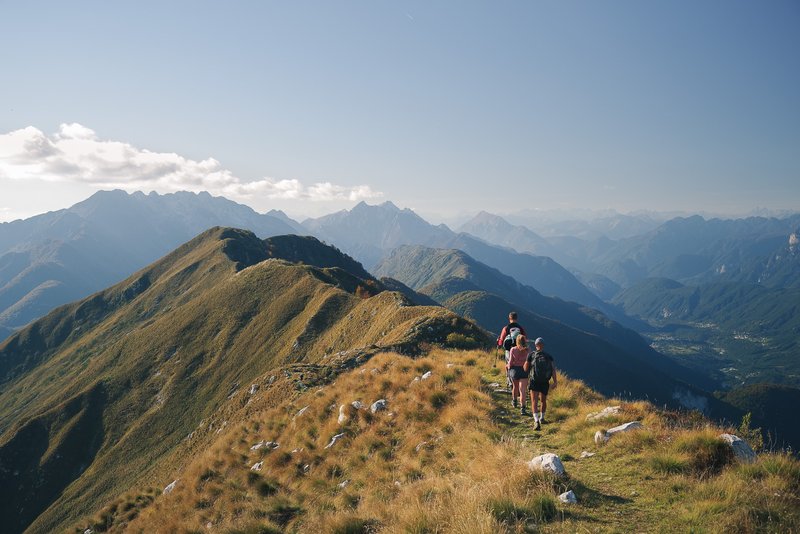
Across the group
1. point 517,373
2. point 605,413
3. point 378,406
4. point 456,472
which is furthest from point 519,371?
point 378,406

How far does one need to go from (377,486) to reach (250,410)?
2226 centimetres

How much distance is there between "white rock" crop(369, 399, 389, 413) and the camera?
17.5 m

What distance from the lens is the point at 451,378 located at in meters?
18.2

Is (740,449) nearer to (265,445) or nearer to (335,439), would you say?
(335,439)

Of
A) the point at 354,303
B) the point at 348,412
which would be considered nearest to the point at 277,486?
the point at 348,412

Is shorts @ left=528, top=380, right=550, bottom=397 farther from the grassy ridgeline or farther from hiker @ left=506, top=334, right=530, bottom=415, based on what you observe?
the grassy ridgeline

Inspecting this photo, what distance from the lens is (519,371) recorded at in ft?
50.5

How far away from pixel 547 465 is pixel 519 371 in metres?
6.26

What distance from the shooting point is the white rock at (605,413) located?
12.6 m

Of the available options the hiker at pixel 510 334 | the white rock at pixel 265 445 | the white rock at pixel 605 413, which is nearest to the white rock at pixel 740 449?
the white rock at pixel 605 413

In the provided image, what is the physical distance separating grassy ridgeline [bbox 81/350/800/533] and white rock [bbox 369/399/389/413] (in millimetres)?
301

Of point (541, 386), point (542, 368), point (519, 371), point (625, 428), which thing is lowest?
point (625, 428)

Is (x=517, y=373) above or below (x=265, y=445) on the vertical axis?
above

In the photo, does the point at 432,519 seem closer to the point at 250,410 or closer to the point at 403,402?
the point at 403,402
